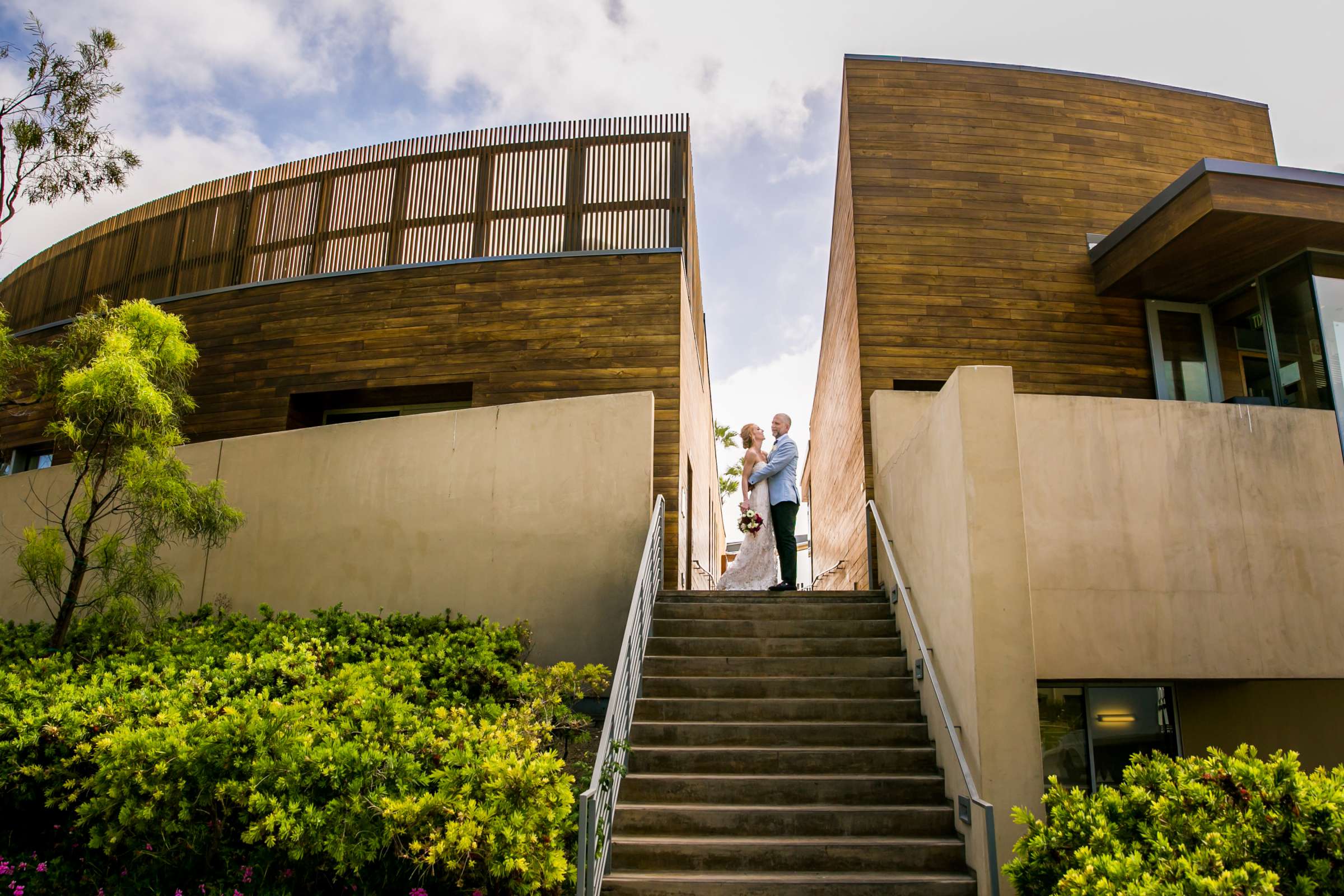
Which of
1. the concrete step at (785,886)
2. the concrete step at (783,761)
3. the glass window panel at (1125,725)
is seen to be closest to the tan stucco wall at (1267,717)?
the glass window panel at (1125,725)

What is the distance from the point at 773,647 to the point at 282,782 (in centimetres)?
366

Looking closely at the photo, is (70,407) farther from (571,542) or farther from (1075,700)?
(1075,700)

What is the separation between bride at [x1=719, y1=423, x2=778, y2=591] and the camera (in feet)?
27.4

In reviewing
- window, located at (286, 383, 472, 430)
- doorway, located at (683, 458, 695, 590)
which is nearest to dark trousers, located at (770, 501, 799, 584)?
doorway, located at (683, 458, 695, 590)

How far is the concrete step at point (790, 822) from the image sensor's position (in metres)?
4.95

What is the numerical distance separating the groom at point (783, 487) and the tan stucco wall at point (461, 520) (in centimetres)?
119

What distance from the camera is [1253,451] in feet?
23.0

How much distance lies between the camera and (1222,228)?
8.00 meters

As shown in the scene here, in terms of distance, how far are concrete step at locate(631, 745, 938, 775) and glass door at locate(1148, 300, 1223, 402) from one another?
5950 millimetres

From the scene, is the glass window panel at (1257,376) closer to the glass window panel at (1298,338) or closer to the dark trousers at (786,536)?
the glass window panel at (1298,338)

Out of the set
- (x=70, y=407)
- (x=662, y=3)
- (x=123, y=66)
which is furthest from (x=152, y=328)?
(x=662, y=3)

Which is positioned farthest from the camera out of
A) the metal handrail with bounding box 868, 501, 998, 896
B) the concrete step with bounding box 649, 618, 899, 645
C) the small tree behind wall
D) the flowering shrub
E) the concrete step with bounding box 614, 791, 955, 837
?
the concrete step with bounding box 649, 618, 899, 645

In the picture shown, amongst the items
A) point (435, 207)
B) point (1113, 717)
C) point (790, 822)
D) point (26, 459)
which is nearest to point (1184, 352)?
point (1113, 717)

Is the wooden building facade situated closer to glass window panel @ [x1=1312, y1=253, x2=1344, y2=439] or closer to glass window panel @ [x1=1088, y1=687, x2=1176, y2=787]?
glass window panel @ [x1=1088, y1=687, x2=1176, y2=787]
